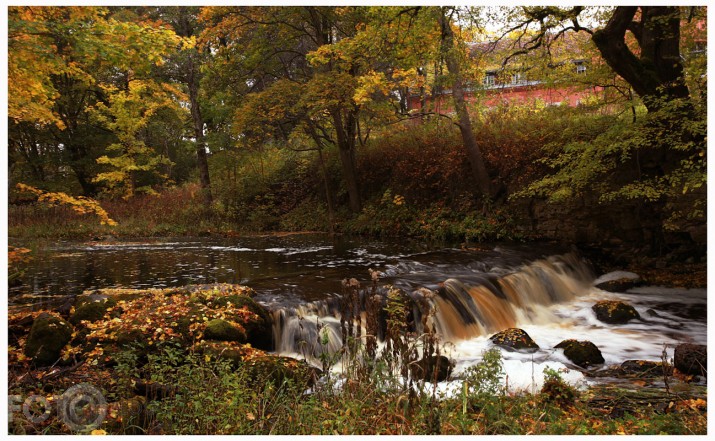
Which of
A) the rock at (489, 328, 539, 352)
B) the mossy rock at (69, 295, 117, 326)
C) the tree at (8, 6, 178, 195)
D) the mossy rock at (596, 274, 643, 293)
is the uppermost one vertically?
the tree at (8, 6, 178, 195)

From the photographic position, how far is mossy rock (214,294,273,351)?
6336mm

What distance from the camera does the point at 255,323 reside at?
6.40 metres

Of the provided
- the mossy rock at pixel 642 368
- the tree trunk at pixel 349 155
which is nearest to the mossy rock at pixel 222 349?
the mossy rock at pixel 642 368

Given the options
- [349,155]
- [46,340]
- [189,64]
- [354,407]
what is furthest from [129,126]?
[354,407]

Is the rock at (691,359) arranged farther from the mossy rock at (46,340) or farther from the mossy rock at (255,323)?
the mossy rock at (46,340)

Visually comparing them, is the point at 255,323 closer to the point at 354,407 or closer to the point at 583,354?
the point at 354,407

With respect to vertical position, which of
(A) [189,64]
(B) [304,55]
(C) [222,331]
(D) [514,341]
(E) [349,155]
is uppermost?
(A) [189,64]

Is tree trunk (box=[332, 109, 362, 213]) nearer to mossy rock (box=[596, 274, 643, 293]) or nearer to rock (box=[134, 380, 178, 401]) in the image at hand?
mossy rock (box=[596, 274, 643, 293])

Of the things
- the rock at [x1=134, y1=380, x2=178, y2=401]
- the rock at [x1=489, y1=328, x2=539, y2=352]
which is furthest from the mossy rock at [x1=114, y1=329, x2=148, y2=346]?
the rock at [x1=489, y1=328, x2=539, y2=352]

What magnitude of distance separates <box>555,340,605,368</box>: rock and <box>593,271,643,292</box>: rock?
526cm

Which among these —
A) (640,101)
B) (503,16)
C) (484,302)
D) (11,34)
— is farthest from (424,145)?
(11,34)

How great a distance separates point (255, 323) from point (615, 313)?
6.47 m

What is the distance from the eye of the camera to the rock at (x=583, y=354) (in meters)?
6.40

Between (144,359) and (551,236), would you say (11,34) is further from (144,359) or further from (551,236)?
(551,236)
